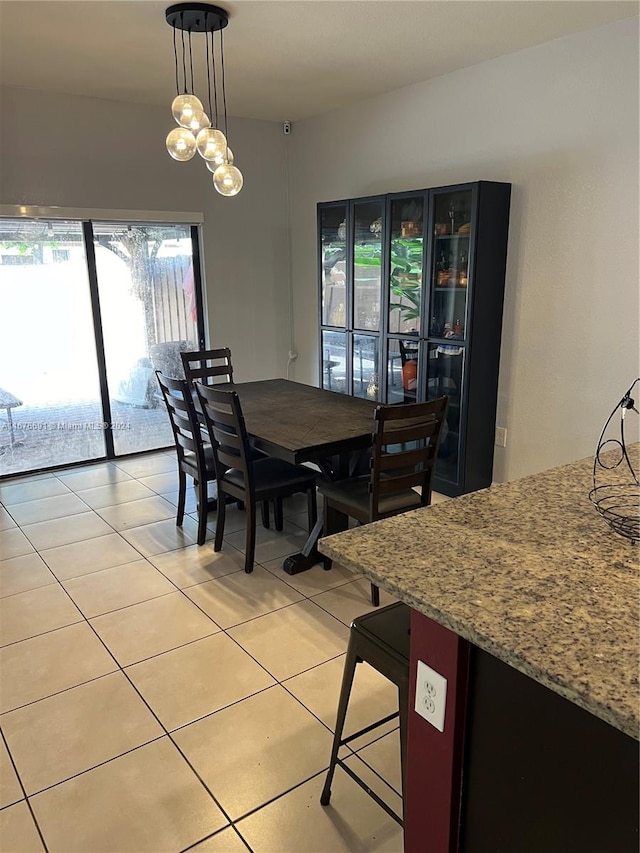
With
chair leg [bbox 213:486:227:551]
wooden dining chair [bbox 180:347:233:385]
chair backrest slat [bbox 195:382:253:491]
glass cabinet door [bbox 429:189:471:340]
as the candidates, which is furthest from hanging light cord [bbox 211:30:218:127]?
chair leg [bbox 213:486:227:551]

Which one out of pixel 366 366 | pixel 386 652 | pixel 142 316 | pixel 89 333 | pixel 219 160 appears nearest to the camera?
pixel 386 652

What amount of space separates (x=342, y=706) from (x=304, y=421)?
1.75 m

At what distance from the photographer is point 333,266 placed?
16.1ft

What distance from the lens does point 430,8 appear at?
2.94 meters

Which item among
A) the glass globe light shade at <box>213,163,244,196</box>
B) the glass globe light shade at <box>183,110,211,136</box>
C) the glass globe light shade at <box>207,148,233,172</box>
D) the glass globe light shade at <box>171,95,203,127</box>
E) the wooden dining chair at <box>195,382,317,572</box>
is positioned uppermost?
the glass globe light shade at <box>171,95,203,127</box>

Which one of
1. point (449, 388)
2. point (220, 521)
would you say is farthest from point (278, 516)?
point (449, 388)

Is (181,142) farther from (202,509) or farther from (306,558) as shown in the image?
(306,558)

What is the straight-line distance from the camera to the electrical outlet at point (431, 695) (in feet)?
3.88

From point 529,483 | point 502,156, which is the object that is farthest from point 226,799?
point 502,156

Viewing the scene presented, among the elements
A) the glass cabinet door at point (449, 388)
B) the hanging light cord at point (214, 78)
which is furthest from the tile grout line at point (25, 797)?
the hanging light cord at point (214, 78)

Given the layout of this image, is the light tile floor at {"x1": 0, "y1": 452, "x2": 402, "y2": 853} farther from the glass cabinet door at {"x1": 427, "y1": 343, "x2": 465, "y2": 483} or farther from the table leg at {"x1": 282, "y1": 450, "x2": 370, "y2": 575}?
the glass cabinet door at {"x1": 427, "y1": 343, "x2": 465, "y2": 483}

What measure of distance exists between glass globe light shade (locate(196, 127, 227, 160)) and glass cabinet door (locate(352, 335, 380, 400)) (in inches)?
78.0

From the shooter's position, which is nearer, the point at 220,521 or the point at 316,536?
the point at 316,536

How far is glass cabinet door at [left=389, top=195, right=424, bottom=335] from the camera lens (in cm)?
409
